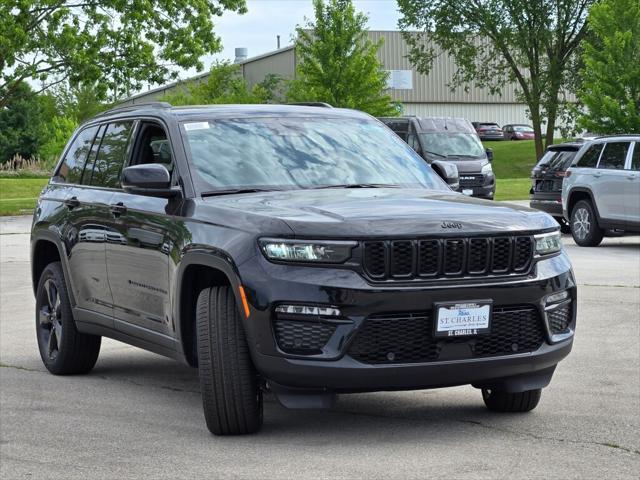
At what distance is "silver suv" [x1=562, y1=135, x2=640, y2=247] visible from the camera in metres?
19.6

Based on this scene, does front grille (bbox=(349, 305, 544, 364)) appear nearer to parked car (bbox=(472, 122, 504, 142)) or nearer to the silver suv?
the silver suv

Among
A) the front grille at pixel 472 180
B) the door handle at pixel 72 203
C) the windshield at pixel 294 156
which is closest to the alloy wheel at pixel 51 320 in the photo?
the door handle at pixel 72 203

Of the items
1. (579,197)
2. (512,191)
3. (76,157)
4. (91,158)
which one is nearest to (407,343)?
(91,158)

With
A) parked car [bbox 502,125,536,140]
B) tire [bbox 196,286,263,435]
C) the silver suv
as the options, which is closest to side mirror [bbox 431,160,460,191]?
tire [bbox 196,286,263,435]

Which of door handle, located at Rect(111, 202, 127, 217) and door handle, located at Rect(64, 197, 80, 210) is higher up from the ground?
door handle, located at Rect(111, 202, 127, 217)

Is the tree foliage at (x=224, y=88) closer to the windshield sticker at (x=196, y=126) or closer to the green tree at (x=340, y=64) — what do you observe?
the green tree at (x=340, y=64)

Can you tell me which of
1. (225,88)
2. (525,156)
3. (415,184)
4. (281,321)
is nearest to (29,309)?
(415,184)

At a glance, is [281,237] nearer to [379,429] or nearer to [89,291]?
[379,429]

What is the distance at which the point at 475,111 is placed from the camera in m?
94.0

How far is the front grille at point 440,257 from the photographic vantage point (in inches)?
235

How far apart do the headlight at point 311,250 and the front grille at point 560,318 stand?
1158mm

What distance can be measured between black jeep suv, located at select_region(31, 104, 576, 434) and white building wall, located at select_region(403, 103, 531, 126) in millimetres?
83252

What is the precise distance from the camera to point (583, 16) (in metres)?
58.2

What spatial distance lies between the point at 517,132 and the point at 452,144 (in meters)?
47.9
